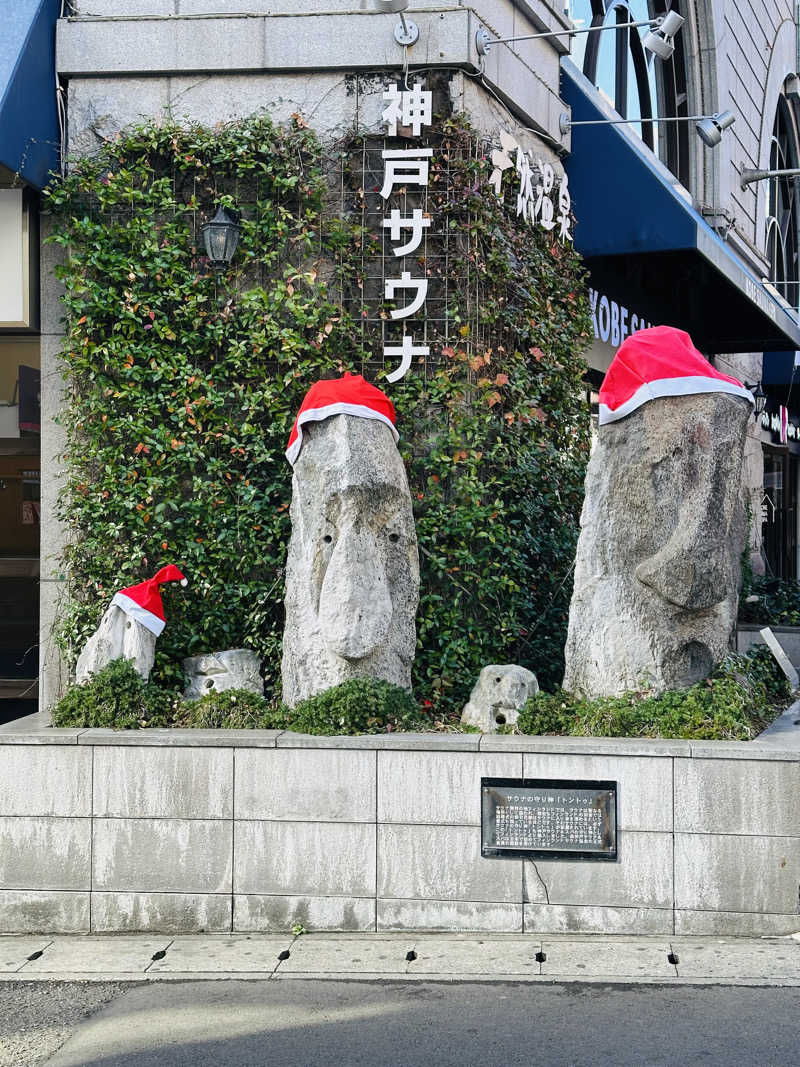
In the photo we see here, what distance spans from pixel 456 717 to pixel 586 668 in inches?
43.4

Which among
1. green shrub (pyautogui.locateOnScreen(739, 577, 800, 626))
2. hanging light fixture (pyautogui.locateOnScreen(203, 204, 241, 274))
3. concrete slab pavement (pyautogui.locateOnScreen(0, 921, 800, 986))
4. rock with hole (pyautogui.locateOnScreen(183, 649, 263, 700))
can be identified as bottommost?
concrete slab pavement (pyautogui.locateOnScreen(0, 921, 800, 986))

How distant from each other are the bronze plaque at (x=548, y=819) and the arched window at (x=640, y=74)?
31.8 feet

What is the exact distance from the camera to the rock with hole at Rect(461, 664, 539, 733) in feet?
23.9

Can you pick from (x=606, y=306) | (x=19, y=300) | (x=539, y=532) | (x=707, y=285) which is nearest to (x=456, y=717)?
(x=539, y=532)

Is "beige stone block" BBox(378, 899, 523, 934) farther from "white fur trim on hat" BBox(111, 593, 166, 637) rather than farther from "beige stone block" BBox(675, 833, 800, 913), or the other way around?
"white fur trim on hat" BBox(111, 593, 166, 637)

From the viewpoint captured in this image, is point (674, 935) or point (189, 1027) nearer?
point (189, 1027)

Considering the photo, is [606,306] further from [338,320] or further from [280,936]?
[280,936]

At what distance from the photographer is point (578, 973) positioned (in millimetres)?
5805

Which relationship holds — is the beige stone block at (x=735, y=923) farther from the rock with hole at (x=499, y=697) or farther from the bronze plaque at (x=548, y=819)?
the rock with hole at (x=499, y=697)

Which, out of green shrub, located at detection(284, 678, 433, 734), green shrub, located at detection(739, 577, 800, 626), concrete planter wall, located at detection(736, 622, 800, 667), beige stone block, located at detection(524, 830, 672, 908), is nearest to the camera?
beige stone block, located at detection(524, 830, 672, 908)

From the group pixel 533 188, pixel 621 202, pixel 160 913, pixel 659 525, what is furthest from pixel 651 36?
pixel 160 913

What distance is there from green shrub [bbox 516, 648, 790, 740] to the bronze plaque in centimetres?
47

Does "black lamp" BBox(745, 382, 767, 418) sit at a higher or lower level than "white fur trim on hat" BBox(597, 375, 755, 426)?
higher

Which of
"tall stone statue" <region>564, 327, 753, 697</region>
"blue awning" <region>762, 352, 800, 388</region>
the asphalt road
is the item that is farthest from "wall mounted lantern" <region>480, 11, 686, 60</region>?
"blue awning" <region>762, 352, 800, 388</region>
